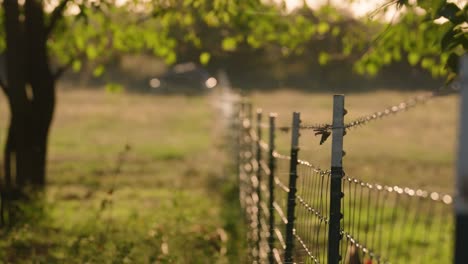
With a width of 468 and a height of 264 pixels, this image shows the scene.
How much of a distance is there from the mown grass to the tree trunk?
2.61ft

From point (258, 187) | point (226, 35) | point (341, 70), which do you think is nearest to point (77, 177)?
point (226, 35)

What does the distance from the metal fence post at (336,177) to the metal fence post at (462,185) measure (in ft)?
7.36

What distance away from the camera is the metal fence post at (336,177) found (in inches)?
217

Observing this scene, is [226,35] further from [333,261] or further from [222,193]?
[333,261]

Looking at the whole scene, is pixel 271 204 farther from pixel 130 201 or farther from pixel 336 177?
pixel 130 201

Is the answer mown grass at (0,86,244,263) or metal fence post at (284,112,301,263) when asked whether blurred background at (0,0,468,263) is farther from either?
metal fence post at (284,112,301,263)

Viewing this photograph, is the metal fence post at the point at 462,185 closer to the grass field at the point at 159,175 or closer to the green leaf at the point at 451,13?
the grass field at the point at 159,175

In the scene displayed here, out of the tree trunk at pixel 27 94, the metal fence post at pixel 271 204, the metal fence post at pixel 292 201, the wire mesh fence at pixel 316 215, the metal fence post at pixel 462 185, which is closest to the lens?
the metal fence post at pixel 462 185

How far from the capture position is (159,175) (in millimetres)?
24219

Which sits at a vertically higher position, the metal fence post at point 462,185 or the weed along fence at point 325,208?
the metal fence post at point 462,185

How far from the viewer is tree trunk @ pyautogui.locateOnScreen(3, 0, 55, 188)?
15.4m

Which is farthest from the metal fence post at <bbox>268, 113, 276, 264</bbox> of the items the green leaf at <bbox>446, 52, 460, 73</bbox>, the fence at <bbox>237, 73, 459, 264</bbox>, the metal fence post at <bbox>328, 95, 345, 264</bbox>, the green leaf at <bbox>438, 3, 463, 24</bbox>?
the metal fence post at <bbox>328, 95, 345, 264</bbox>

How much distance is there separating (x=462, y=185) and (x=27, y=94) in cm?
1376

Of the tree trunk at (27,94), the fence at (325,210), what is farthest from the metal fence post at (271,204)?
the tree trunk at (27,94)
